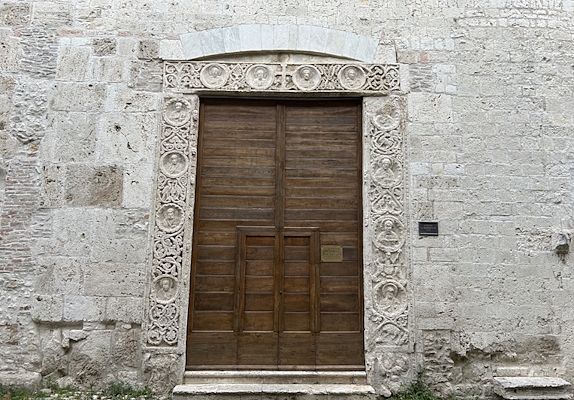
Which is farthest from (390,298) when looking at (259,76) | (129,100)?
(129,100)

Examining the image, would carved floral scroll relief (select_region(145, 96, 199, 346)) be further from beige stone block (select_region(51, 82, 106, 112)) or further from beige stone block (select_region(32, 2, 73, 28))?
beige stone block (select_region(32, 2, 73, 28))

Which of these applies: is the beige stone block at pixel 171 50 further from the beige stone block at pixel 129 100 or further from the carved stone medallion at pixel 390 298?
the carved stone medallion at pixel 390 298

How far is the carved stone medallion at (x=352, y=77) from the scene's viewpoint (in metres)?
5.05

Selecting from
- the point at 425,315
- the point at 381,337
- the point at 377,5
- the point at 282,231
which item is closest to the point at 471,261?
the point at 425,315

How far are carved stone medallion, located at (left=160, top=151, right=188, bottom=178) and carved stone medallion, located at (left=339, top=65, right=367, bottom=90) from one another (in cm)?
191

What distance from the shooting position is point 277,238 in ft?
15.9

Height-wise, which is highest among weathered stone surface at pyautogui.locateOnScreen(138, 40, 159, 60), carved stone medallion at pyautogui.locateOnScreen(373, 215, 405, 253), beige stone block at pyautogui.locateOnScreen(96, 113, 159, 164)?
weathered stone surface at pyautogui.locateOnScreen(138, 40, 159, 60)

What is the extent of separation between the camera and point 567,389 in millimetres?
4477

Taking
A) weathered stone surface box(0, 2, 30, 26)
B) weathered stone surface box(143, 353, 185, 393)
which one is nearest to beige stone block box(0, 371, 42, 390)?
weathered stone surface box(143, 353, 185, 393)

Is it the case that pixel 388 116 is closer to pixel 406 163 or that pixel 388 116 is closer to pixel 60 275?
pixel 406 163

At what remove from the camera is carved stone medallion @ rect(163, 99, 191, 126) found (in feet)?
16.3

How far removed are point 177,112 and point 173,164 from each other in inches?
22.6

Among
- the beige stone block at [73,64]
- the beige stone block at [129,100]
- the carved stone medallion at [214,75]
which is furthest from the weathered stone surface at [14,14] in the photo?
the carved stone medallion at [214,75]

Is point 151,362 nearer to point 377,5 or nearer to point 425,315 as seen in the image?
point 425,315
